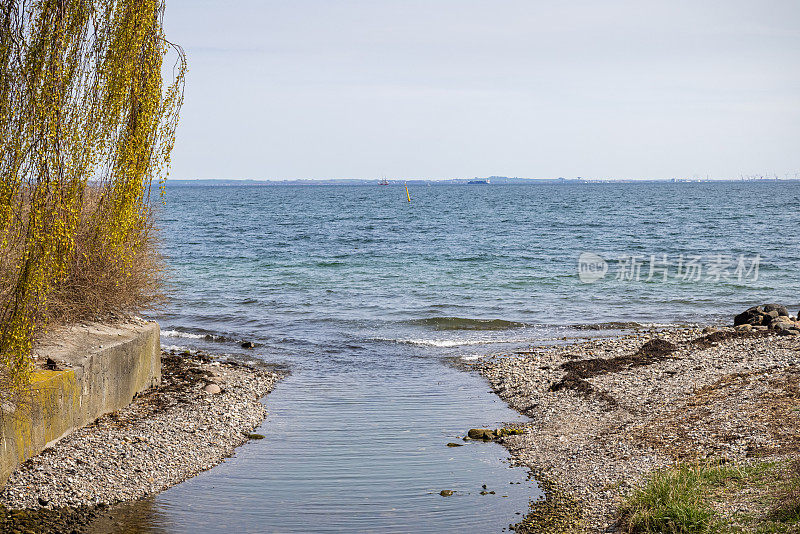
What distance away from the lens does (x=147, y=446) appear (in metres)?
10.1

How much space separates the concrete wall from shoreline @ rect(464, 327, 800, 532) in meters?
5.91

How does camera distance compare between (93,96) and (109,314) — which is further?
(109,314)

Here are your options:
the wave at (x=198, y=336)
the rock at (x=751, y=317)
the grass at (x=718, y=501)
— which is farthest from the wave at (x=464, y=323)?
the grass at (x=718, y=501)

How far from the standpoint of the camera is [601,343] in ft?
58.2

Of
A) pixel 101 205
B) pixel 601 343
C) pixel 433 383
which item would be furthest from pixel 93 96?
pixel 601 343

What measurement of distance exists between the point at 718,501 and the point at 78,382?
26.5 ft

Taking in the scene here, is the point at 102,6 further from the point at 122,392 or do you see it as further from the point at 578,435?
the point at 578,435

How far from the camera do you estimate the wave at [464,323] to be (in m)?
20.8

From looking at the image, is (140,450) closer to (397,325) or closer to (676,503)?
(676,503)

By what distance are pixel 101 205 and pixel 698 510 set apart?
31.0 ft

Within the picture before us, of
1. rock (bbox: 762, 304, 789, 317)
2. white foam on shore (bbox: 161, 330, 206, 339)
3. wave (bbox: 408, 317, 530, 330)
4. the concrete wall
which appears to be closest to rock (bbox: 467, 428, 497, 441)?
the concrete wall

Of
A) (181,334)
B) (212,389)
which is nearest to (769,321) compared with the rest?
(212,389)

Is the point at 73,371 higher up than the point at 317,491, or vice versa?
the point at 73,371

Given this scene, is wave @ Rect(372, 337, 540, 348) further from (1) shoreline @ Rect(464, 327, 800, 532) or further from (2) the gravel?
(2) the gravel
